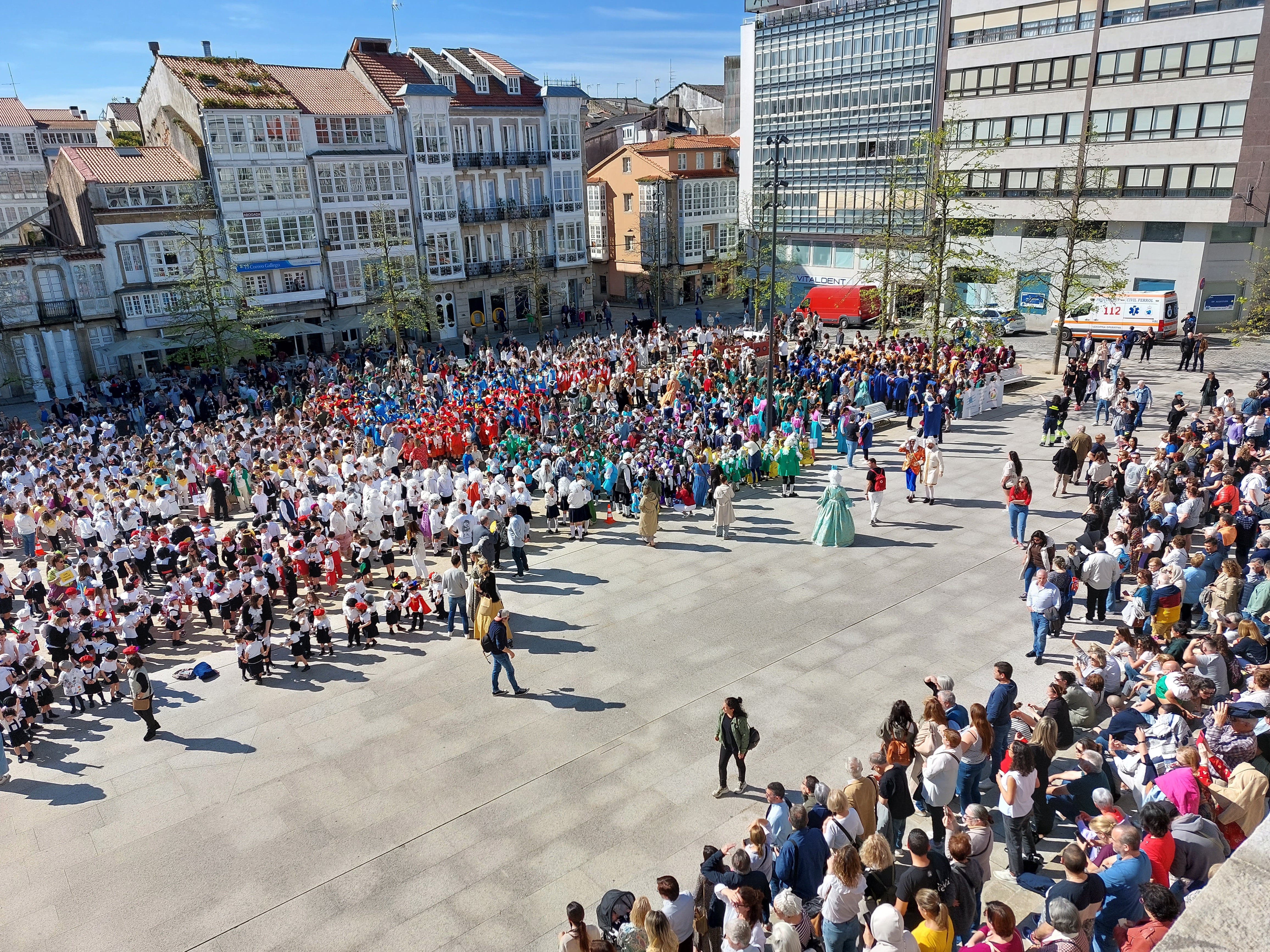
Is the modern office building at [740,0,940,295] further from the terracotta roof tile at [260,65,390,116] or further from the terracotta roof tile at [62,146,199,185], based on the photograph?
the terracotta roof tile at [62,146,199,185]

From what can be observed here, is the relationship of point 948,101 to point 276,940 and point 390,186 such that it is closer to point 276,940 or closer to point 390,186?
point 390,186

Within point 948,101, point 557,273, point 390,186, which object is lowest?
point 557,273

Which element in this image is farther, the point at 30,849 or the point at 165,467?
the point at 165,467

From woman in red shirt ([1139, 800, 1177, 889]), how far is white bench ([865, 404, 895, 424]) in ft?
63.2

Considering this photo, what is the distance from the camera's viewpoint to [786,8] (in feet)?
176

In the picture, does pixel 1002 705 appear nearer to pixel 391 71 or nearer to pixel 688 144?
pixel 391 71

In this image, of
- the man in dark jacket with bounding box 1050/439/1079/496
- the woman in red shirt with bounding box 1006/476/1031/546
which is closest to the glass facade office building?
the man in dark jacket with bounding box 1050/439/1079/496

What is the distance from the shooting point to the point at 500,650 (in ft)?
39.3

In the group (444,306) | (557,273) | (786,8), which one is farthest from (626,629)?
(786,8)

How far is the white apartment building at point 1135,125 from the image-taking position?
36.3 metres

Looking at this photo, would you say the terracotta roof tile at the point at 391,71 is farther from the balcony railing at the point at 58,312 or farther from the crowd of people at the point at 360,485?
the crowd of people at the point at 360,485

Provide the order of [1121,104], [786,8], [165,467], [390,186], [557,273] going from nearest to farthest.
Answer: [165,467] < [1121,104] < [390,186] < [557,273] < [786,8]

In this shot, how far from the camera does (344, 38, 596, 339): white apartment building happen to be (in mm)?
43781

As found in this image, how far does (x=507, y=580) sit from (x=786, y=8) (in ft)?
167
